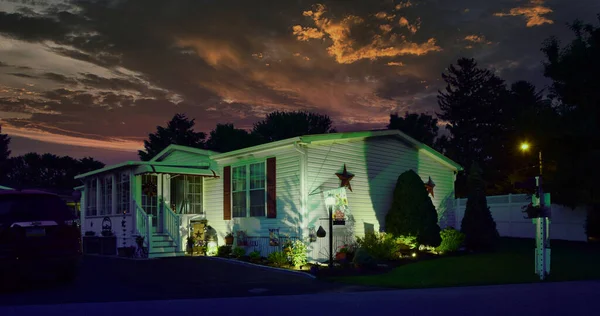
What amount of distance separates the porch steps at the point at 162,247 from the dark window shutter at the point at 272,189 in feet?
13.3

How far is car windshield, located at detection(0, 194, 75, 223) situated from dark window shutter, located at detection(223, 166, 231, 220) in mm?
9342

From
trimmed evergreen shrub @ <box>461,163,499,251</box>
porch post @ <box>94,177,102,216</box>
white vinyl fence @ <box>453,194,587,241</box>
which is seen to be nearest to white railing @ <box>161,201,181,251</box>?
porch post @ <box>94,177,102,216</box>

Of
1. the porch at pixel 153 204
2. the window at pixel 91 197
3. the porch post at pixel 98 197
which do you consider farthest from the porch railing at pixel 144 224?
the window at pixel 91 197

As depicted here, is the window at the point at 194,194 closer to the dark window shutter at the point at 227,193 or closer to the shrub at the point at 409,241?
the dark window shutter at the point at 227,193

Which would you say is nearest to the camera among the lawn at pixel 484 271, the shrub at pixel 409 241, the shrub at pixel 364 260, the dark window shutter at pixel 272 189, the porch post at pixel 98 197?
the lawn at pixel 484 271

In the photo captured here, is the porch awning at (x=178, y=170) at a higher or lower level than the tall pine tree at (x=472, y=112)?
lower

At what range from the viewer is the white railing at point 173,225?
2133 centimetres

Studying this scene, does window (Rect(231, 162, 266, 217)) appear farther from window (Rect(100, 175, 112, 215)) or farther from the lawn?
window (Rect(100, 175, 112, 215))

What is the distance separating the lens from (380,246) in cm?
1909

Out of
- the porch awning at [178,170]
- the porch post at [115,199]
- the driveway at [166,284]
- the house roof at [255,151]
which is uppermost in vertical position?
the house roof at [255,151]

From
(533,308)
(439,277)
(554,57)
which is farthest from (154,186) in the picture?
(554,57)

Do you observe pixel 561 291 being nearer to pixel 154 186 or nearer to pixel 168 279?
pixel 168 279

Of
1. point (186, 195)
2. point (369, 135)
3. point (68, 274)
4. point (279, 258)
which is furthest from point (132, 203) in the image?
point (369, 135)

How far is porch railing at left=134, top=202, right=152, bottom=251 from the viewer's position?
2042 cm
